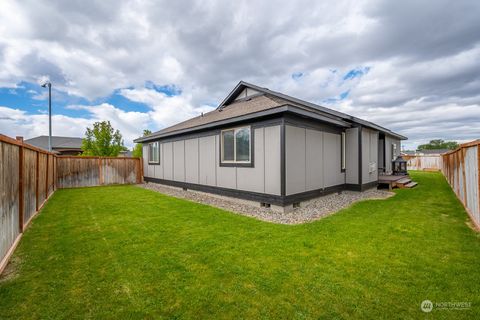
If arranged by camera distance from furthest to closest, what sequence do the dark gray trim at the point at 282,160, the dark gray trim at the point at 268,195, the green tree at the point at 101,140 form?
the green tree at the point at 101,140
the dark gray trim at the point at 268,195
the dark gray trim at the point at 282,160

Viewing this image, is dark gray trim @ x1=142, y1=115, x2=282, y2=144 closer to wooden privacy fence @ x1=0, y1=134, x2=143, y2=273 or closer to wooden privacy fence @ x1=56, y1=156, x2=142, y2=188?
wooden privacy fence @ x1=56, y1=156, x2=142, y2=188

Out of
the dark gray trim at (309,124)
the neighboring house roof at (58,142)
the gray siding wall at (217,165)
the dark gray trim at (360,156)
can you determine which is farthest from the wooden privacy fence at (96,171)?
the neighboring house roof at (58,142)

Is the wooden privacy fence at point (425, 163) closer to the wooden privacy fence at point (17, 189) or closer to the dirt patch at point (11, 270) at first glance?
the dirt patch at point (11, 270)

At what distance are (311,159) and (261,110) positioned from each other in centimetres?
233

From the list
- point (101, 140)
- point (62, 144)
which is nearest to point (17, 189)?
point (101, 140)

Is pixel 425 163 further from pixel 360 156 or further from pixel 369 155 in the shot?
pixel 360 156

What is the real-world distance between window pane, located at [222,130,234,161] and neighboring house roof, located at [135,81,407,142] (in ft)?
1.50

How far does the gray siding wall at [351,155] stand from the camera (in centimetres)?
853

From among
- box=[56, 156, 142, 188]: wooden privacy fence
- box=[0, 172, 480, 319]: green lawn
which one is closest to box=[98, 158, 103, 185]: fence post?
box=[56, 156, 142, 188]: wooden privacy fence

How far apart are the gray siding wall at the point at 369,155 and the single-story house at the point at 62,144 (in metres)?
27.4

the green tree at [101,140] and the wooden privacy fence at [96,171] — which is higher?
the green tree at [101,140]

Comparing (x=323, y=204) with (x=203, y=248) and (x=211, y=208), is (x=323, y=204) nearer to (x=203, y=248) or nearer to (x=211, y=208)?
(x=211, y=208)

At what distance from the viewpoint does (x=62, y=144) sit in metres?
24.5

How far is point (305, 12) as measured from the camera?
7.75m
